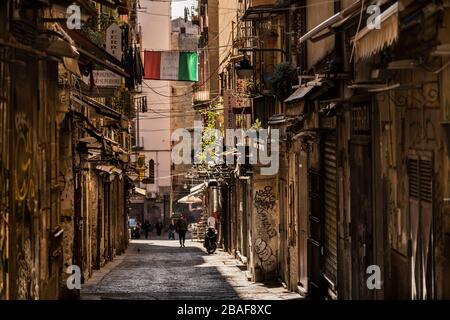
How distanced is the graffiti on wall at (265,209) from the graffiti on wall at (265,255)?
219mm

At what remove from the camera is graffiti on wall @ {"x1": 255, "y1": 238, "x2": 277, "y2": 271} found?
2631 centimetres

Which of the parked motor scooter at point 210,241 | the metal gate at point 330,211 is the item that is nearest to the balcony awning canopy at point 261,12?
the metal gate at point 330,211

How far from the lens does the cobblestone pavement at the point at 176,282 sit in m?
21.2

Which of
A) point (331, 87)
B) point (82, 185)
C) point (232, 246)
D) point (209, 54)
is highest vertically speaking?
point (209, 54)

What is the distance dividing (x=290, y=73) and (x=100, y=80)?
18.8ft

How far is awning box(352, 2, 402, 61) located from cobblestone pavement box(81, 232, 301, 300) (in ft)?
29.7

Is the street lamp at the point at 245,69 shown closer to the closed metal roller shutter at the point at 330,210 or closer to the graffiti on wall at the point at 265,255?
the graffiti on wall at the point at 265,255

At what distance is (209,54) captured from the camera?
A: 57.3 metres

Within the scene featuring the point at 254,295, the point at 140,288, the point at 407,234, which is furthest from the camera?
the point at 140,288

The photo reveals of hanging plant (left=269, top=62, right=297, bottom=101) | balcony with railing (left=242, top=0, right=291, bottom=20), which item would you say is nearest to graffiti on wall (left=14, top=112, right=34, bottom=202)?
hanging plant (left=269, top=62, right=297, bottom=101)

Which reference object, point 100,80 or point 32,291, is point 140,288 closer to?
point 100,80

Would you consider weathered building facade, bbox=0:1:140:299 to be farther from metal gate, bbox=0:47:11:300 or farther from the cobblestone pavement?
the cobblestone pavement

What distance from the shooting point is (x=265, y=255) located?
26.3m
